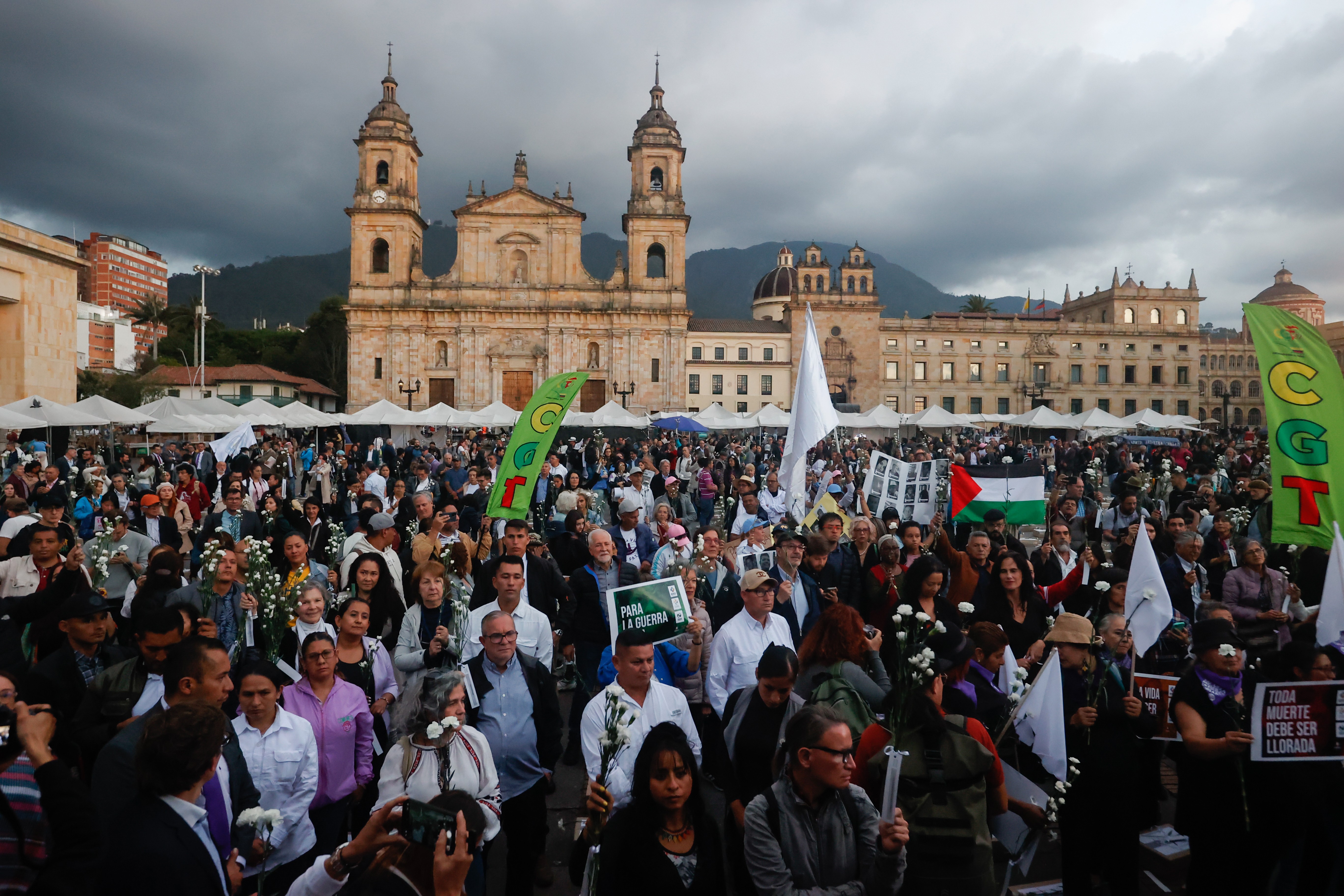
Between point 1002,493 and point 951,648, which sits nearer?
point 951,648

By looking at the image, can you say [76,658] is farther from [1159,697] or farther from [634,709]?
[1159,697]

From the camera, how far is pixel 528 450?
7469 mm

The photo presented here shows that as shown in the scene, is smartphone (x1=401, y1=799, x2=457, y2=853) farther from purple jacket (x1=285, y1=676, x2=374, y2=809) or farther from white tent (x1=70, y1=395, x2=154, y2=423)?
white tent (x1=70, y1=395, x2=154, y2=423)

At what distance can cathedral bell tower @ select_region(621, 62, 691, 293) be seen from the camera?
54.6 m

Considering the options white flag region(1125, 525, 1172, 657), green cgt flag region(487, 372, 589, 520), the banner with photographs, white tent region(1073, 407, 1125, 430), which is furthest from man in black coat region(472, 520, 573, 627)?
white tent region(1073, 407, 1125, 430)

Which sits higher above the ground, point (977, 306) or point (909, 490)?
point (977, 306)

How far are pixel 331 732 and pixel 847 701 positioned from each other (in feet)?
8.10

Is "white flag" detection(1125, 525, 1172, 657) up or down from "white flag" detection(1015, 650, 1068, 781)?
A: up

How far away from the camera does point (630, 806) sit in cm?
294

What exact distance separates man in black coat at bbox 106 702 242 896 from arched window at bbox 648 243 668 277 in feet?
177

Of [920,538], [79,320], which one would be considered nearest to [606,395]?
[920,538]

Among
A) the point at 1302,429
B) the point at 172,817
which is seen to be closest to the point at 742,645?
the point at 172,817

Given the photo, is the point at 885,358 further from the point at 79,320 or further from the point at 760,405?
the point at 79,320

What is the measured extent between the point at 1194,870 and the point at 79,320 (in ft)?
345
